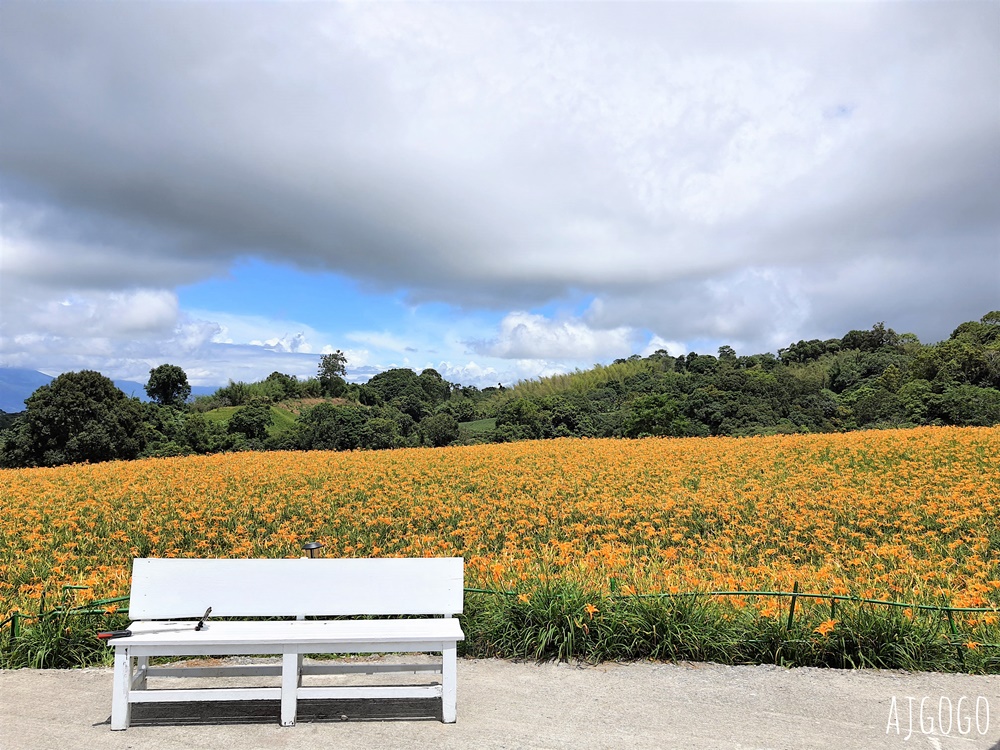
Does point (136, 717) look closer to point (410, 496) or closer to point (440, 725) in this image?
point (440, 725)

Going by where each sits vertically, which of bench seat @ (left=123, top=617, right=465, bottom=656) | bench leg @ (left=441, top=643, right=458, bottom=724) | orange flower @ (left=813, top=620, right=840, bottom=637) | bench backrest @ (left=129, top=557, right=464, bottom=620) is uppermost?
bench backrest @ (left=129, top=557, right=464, bottom=620)

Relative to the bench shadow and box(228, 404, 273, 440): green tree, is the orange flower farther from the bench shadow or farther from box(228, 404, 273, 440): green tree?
box(228, 404, 273, 440): green tree

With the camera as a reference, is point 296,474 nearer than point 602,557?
No

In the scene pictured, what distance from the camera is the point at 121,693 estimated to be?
378cm

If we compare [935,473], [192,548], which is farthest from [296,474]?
[935,473]

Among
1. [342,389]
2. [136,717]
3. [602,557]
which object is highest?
[342,389]

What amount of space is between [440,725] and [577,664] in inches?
49.3

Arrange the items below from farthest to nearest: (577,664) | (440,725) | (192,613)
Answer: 1. (577,664)
2. (192,613)
3. (440,725)

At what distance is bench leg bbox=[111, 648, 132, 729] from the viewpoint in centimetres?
377

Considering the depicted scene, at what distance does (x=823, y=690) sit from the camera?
14.2 feet

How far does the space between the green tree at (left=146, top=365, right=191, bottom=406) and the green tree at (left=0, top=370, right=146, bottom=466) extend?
17244mm

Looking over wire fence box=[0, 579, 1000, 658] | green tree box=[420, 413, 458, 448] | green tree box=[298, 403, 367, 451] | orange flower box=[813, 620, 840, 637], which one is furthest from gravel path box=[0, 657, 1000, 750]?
green tree box=[420, 413, 458, 448]

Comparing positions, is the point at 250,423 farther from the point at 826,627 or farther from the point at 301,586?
the point at 826,627

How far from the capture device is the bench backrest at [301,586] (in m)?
4.31
